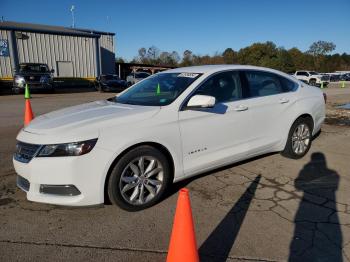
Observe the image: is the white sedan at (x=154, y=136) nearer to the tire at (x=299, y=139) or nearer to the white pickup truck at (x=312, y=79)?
the tire at (x=299, y=139)

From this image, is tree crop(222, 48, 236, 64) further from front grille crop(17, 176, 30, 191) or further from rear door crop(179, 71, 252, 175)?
front grille crop(17, 176, 30, 191)

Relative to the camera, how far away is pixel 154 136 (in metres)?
3.62

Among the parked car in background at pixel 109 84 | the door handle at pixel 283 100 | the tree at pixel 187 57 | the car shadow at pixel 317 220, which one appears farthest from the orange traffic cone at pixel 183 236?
the tree at pixel 187 57

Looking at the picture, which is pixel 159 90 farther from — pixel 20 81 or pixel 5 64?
pixel 5 64

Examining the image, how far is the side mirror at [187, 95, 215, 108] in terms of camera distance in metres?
3.81

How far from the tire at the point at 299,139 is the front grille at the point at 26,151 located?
3.88 m

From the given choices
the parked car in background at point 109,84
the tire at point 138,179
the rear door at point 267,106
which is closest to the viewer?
the tire at point 138,179

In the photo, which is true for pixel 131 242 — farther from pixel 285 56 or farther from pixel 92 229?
pixel 285 56

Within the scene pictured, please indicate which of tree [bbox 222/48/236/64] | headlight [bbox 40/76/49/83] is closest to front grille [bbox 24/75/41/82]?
headlight [bbox 40/76/49/83]

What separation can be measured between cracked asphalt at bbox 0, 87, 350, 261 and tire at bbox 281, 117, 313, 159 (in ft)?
1.96

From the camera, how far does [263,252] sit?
290 centimetres

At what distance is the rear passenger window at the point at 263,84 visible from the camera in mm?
4836

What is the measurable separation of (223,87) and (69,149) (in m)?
2.29

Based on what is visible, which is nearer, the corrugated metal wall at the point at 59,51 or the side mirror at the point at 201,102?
the side mirror at the point at 201,102
